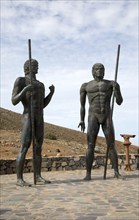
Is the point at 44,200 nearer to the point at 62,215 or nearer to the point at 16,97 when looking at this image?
the point at 62,215

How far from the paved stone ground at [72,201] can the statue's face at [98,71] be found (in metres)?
2.35

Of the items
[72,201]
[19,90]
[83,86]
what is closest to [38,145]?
[19,90]

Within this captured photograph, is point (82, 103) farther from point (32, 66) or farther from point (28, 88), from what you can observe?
point (28, 88)

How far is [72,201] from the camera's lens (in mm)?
5848

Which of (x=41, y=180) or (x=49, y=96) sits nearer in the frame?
(x=41, y=180)

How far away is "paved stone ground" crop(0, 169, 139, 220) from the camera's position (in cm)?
482

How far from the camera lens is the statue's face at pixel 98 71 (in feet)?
29.1

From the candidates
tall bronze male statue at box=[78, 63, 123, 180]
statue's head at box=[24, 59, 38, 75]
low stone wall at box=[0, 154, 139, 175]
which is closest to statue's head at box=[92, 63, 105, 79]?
tall bronze male statue at box=[78, 63, 123, 180]

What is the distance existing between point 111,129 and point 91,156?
29.8 inches

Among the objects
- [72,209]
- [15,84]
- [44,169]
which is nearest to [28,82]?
[15,84]

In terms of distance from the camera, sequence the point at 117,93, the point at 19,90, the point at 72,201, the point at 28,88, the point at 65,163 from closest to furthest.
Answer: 1. the point at 72,201
2. the point at 28,88
3. the point at 19,90
4. the point at 117,93
5. the point at 65,163

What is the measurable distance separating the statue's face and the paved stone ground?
2.35m

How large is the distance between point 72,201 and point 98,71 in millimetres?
3770

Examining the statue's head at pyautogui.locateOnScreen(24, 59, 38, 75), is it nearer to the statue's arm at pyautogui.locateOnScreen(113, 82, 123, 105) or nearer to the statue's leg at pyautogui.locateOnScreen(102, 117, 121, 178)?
the statue's arm at pyautogui.locateOnScreen(113, 82, 123, 105)
